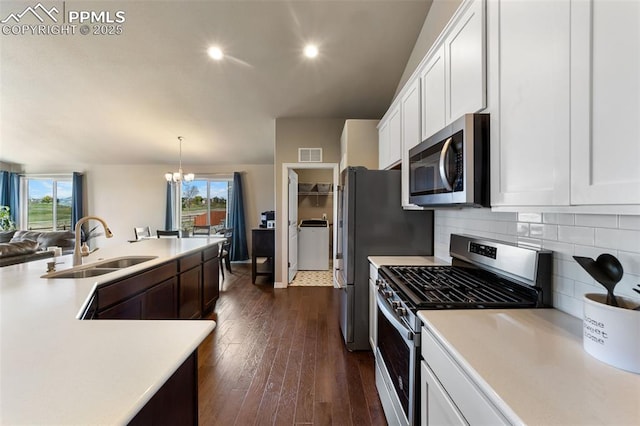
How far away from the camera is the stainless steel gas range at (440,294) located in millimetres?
1149

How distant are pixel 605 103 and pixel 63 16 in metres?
4.42

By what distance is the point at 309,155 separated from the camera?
4352 millimetres

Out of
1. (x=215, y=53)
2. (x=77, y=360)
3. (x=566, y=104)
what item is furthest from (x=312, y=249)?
(x=566, y=104)

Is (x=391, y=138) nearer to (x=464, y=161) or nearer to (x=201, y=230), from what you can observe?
(x=464, y=161)

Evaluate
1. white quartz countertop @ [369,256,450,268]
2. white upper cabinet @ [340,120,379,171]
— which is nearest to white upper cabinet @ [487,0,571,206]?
white quartz countertop @ [369,256,450,268]

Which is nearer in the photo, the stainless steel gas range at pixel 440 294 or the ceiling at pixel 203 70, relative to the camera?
the stainless steel gas range at pixel 440 294

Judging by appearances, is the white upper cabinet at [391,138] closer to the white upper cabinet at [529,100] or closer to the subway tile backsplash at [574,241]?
the subway tile backsplash at [574,241]

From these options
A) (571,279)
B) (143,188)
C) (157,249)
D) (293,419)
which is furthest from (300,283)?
(143,188)

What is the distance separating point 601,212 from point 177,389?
1471 millimetres

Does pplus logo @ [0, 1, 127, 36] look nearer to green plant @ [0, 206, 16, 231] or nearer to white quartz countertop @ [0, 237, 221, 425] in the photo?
white quartz countertop @ [0, 237, 221, 425]

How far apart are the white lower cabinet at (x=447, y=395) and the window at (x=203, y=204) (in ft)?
21.7

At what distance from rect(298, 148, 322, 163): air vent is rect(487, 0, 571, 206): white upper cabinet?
3273mm

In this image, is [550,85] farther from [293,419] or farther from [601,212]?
[293,419]

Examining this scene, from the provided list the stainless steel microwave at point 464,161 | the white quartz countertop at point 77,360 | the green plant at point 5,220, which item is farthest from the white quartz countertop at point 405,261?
the green plant at point 5,220
